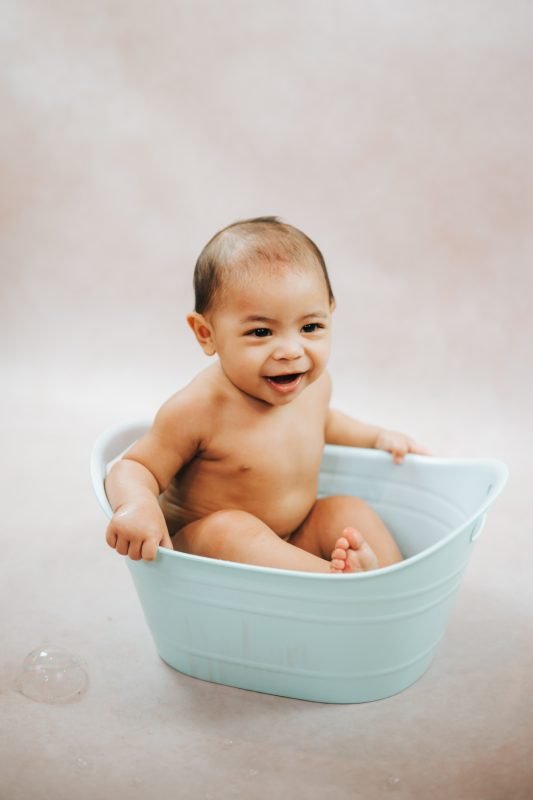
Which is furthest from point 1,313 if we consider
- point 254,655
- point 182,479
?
point 254,655

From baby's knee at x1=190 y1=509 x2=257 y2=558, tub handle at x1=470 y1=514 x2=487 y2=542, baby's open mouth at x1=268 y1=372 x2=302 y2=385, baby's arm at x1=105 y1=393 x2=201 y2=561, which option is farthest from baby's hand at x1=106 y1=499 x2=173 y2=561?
tub handle at x1=470 y1=514 x2=487 y2=542

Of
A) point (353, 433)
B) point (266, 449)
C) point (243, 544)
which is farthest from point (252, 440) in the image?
point (353, 433)

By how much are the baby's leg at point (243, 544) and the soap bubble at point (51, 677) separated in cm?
20

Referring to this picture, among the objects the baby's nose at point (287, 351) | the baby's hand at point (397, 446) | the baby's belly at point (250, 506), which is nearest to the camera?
the baby's nose at point (287, 351)

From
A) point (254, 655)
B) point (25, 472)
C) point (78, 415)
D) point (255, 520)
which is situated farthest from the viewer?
point (78, 415)

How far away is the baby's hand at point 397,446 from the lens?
139cm

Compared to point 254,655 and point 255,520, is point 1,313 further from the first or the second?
point 254,655

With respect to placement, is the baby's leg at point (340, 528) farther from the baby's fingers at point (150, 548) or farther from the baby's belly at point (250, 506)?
the baby's fingers at point (150, 548)

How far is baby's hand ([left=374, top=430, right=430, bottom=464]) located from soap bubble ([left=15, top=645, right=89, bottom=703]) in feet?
1.68

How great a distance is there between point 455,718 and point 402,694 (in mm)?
73

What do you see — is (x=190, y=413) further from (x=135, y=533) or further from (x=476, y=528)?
(x=476, y=528)

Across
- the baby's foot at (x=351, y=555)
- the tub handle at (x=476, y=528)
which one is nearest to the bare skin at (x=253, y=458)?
the baby's foot at (x=351, y=555)

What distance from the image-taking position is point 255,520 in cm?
123

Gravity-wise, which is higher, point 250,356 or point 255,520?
point 250,356
